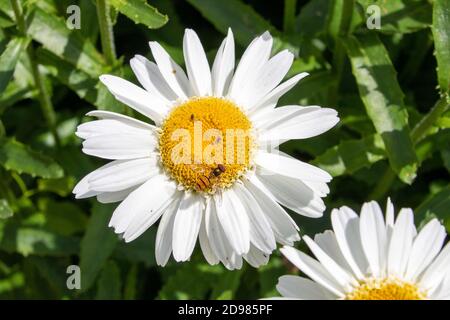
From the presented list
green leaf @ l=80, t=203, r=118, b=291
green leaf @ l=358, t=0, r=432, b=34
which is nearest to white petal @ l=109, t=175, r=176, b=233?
green leaf @ l=80, t=203, r=118, b=291

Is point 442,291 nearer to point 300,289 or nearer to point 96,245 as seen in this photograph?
point 300,289

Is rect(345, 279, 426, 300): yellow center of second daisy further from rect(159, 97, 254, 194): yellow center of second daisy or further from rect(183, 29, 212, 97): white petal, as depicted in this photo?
rect(183, 29, 212, 97): white petal

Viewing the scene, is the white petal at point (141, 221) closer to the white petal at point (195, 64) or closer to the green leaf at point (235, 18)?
the white petal at point (195, 64)

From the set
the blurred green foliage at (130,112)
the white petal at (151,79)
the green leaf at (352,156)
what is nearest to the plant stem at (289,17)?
the blurred green foliage at (130,112)

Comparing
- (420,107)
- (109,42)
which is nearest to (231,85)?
(109,42)

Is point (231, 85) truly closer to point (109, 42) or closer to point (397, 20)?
point (109, 42)

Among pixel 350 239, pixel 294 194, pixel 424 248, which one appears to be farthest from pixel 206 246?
pixel 424 248
